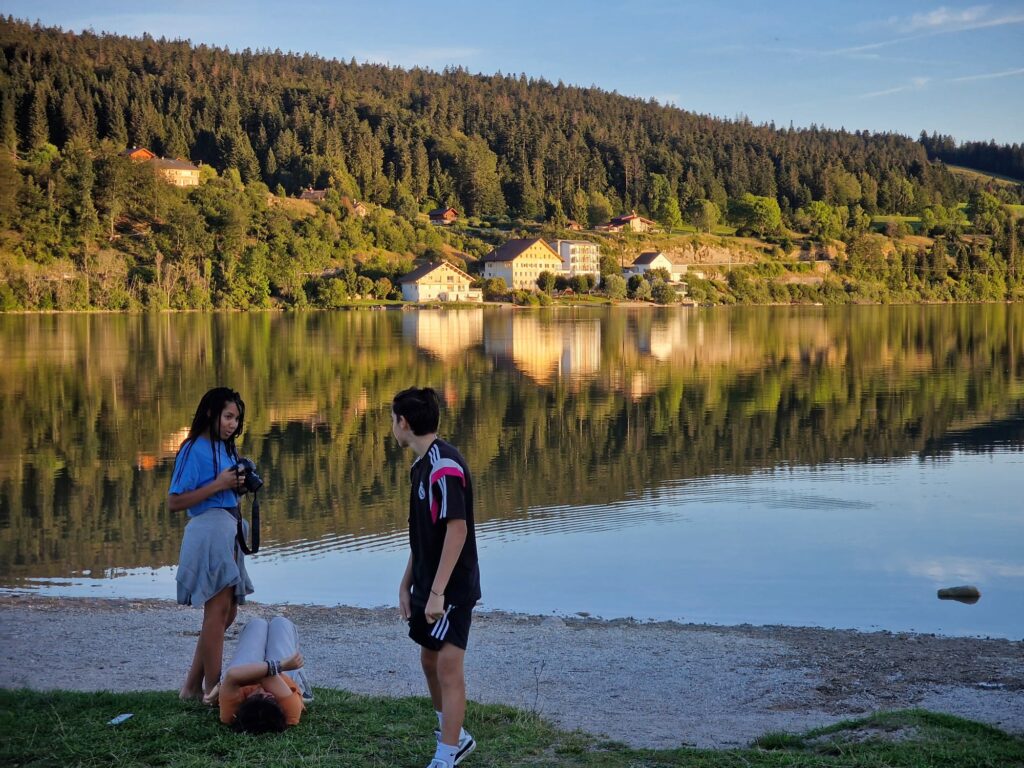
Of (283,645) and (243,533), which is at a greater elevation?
(243,533)

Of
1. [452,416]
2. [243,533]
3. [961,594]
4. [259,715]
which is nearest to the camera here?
[259,715]

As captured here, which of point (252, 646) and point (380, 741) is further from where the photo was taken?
point (252, 646)

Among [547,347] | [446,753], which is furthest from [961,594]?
[547,347]

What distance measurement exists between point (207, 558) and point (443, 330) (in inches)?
2535

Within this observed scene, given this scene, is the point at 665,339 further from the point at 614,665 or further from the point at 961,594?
the point at 614,665

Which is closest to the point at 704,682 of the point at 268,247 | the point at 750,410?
the point at 750,410

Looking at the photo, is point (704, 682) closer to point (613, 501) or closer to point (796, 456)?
point (613, 501)

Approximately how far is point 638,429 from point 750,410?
531cm

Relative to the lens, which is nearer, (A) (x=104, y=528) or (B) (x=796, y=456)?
(A) (x=104, y=528)

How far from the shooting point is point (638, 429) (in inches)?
1038

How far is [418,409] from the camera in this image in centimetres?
543

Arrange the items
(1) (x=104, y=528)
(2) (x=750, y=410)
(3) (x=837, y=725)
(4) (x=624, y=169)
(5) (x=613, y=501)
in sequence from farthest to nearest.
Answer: (4) (x=624, y=169), (2) (x=750, y=410), (5) (x=613, y=501), (1) (x=104, y=528), (3) (x=837, y=725)

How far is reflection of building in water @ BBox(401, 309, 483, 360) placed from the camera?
178 feet

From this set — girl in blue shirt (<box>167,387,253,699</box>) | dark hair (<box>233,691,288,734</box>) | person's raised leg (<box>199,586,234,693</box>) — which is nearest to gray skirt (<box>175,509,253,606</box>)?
girl in blue shirt (<box>167,387,253,699</box>)
